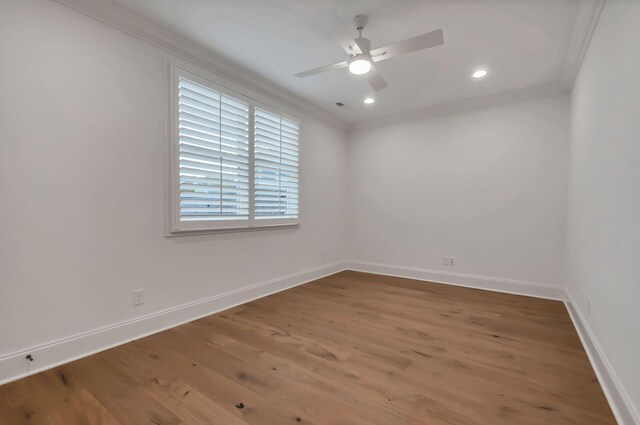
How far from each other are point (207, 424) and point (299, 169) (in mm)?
3219

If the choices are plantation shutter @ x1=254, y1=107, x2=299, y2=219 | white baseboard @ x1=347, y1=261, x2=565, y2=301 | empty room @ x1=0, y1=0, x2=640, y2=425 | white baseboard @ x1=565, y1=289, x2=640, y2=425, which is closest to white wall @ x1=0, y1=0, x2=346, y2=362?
empty room @ x1=0, y1=0, x2=640, y2=425

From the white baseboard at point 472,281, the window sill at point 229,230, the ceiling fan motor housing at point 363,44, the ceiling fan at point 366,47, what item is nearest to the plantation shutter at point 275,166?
the window sill at point 229,230

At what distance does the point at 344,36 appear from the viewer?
6.84 ft

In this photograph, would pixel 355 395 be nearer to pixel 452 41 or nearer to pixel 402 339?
pixel 402 339

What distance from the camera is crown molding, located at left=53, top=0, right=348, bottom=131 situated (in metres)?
2.13

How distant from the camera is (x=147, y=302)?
2441 millimetres

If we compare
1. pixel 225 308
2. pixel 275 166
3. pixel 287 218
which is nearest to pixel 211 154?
pixel 275 166

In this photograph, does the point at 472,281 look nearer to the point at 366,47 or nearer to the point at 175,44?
the point at 366,47

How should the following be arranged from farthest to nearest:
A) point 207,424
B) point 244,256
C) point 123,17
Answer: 1. point 244,256
2. point 123,17
3. point 207,424

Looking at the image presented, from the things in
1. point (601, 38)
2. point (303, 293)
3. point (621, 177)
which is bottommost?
point (303, 293)

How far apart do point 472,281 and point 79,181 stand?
457 centimetres

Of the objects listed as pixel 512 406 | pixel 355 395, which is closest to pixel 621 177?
pixel 512 406

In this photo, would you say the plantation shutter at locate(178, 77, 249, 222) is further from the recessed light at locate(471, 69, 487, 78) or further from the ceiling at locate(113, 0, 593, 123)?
the recessed light at locate(471, 69, 487, 78)

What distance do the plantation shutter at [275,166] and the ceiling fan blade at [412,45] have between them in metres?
1.67
